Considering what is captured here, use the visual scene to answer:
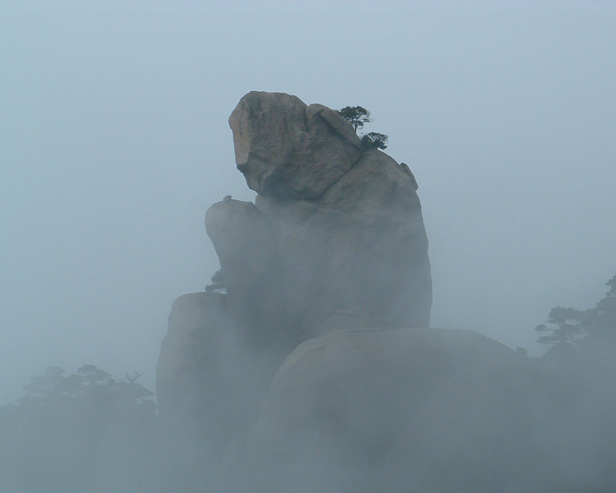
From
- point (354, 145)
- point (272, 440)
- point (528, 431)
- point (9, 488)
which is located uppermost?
point (354, 145)

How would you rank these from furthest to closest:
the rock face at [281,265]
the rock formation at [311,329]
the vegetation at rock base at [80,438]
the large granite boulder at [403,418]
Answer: the vegetation at rock base at [80,438] < the rock face at [281,265] < the rock formation at [311,329] < the large granite boulder at [403,418]

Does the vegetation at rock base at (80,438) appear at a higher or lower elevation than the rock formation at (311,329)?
lower

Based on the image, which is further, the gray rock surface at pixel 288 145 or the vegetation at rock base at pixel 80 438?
the vegetation at rock base at pixel 80 438

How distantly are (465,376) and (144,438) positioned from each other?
7751 millimetres

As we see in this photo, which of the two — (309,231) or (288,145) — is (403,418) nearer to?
(309,231)

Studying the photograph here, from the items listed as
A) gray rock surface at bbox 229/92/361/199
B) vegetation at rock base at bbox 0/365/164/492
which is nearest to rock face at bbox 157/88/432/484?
gray rock surface at bbox 229/92/361/199

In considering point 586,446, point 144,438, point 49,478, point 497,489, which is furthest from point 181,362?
point 586,446

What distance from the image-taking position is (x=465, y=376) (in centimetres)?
1082

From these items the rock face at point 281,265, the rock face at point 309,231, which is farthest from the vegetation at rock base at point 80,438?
the rock face at point 309,231

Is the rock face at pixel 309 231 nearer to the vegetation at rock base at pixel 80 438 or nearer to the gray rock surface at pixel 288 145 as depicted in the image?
the gray rock surface at pixel 288 145

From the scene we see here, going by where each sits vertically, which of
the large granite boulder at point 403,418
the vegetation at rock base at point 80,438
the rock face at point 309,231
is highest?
the rock face at point 309,231

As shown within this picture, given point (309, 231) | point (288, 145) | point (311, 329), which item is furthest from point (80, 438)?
point (288, 145)

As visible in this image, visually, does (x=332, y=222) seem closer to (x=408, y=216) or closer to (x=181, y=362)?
(x=408, y=216)

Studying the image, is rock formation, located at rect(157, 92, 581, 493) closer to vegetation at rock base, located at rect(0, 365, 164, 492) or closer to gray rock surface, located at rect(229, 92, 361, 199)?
gray rock surface, located at rect(229, 92, 361, 199)
